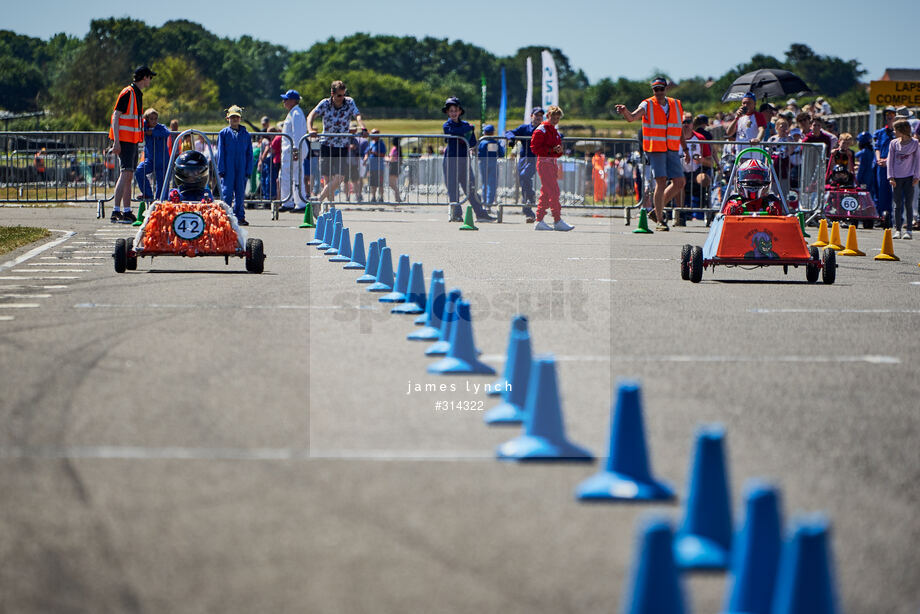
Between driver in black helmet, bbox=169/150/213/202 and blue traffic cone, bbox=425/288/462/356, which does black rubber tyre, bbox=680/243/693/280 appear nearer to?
Answer: driver in black helmet, bbox=169/150/213/202

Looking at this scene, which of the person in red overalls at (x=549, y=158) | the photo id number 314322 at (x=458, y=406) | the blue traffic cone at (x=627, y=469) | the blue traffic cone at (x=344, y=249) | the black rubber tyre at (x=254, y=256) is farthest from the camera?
the person in red overalls at (x=549, y=158)

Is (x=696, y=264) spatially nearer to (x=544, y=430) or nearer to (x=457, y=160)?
(x=544, y=430)

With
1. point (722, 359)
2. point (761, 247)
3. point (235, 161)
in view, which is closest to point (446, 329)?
point (722, 359)

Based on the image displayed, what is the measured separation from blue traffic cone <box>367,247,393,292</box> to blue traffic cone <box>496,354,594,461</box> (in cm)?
617

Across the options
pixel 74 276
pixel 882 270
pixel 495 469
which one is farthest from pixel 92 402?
pixel 882 270

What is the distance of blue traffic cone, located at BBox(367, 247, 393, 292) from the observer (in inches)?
444

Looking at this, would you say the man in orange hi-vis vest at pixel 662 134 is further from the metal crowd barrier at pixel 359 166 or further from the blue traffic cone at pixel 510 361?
the blue traffic cone at pixel 510 361

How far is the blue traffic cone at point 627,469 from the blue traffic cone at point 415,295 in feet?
16.7

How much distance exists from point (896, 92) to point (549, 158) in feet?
51.0

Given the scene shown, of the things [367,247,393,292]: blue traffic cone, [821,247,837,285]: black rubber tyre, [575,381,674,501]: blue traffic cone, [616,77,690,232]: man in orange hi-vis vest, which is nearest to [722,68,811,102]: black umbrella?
[616,77,690,232]: man in orange hi-vis vest

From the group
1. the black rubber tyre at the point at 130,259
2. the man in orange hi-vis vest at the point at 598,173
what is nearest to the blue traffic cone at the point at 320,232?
the black rubber tyre at the point at 130,259

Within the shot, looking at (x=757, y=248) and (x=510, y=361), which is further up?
(x=757, y=248)

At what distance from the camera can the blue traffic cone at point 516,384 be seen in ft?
19.0

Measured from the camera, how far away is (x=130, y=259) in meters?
12.6
